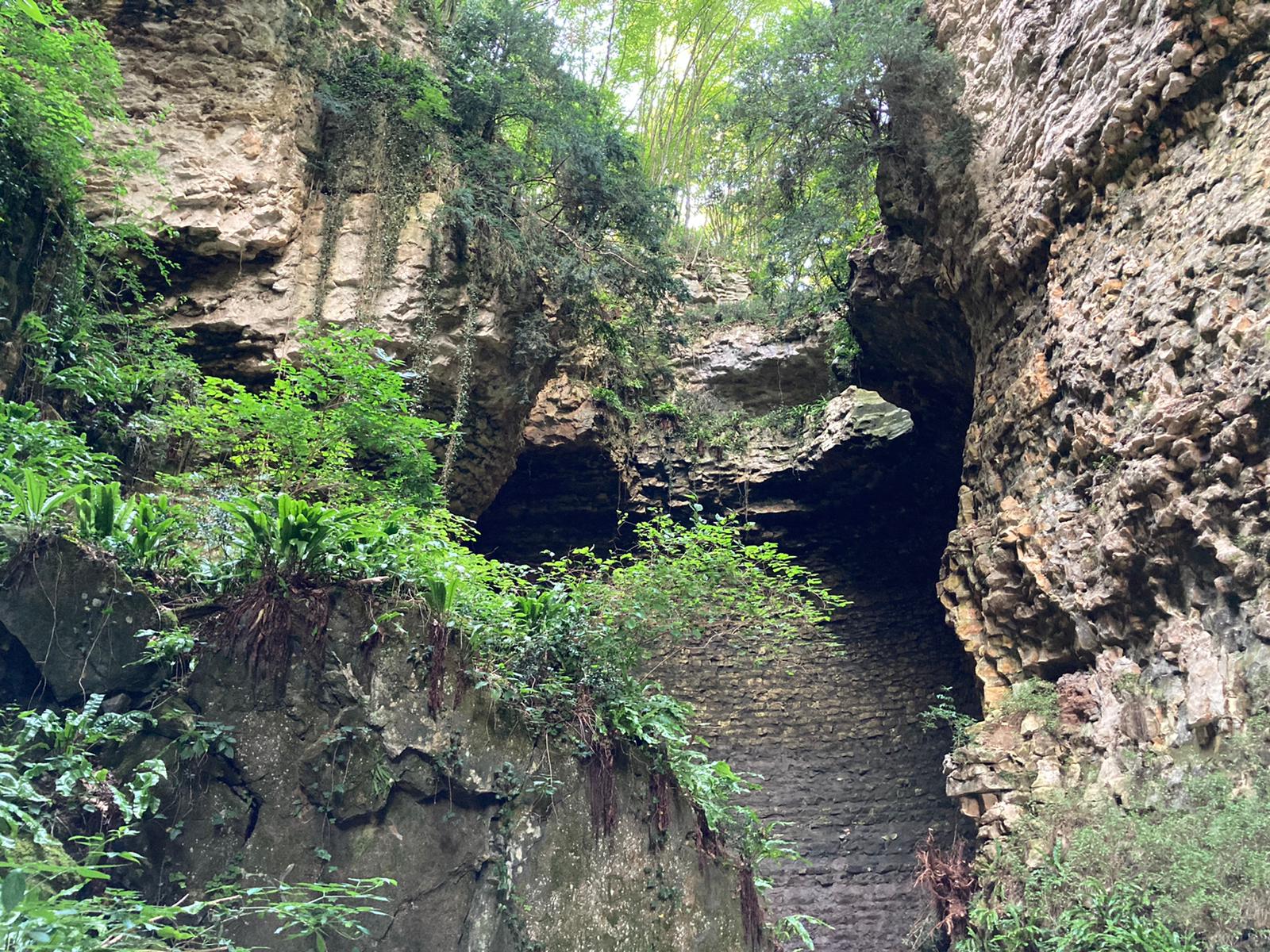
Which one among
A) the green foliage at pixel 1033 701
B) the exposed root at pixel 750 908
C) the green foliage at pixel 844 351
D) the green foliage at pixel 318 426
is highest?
the green foliage at pixel 844 351

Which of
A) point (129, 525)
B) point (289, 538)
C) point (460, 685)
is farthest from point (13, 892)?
point (460, 685)

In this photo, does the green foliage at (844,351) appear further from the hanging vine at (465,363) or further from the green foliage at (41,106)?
the green foliage at (41,106)

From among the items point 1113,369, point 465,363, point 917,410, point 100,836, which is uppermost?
point 917,410

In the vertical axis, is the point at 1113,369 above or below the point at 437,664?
above

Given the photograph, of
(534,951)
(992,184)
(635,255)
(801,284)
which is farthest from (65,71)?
(801,284)

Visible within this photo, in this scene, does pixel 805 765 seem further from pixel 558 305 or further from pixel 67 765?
pixel 67 765

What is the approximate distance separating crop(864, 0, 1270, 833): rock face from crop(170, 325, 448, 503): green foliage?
4.44 meters

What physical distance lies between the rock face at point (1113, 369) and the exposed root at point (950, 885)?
559mm

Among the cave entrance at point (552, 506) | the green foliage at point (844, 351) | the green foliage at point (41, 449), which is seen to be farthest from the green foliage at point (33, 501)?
the green foliage at point (844, 351)

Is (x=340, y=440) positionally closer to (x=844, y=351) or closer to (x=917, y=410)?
(x=844, y=351)

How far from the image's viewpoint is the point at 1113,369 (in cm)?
505

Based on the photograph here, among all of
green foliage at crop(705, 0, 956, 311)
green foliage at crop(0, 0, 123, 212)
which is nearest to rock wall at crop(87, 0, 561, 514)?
green foliage at crop(0, 0, 123, 212)

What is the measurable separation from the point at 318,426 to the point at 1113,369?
5.16m

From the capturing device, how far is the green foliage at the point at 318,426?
5383mm
